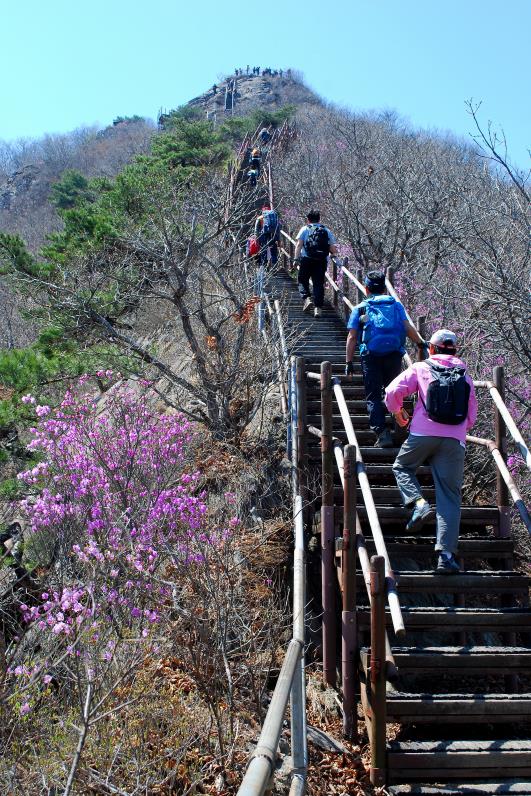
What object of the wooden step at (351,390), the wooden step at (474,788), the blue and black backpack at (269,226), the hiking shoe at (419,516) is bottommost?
the wooden step at (474,788)

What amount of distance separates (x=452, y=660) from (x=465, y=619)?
1.14ft

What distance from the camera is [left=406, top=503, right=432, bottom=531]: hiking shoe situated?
5.79m

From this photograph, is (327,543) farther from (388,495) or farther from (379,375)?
(379,375)

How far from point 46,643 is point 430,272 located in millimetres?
12889

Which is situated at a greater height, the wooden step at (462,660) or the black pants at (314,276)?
the black pants at (314,276)

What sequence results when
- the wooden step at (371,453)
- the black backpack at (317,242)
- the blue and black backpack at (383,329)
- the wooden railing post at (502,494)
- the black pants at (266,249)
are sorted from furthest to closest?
1. the black pants at (266,249)
2. the black backpack at (317,242)
3. the blue and black backpack at (383,329)
4. the wooden step at (371,453)
5. the wooden railing post at (502,494)

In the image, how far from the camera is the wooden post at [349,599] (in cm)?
546

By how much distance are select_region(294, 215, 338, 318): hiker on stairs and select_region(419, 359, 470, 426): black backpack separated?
22.4 feet

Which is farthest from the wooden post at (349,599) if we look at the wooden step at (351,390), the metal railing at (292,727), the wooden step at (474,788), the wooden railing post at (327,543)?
the wooden step at (351,390)

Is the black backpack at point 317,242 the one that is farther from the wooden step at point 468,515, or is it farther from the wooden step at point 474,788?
the wooden step at point 474,788

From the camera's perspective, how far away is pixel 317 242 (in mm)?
12250

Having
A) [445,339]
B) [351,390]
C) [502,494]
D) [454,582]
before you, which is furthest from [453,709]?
[351,390]

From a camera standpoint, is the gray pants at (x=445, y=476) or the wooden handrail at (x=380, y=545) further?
the gray pants at (x=445, y=476)

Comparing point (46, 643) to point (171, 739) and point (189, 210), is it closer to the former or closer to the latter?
point (171, 739)
